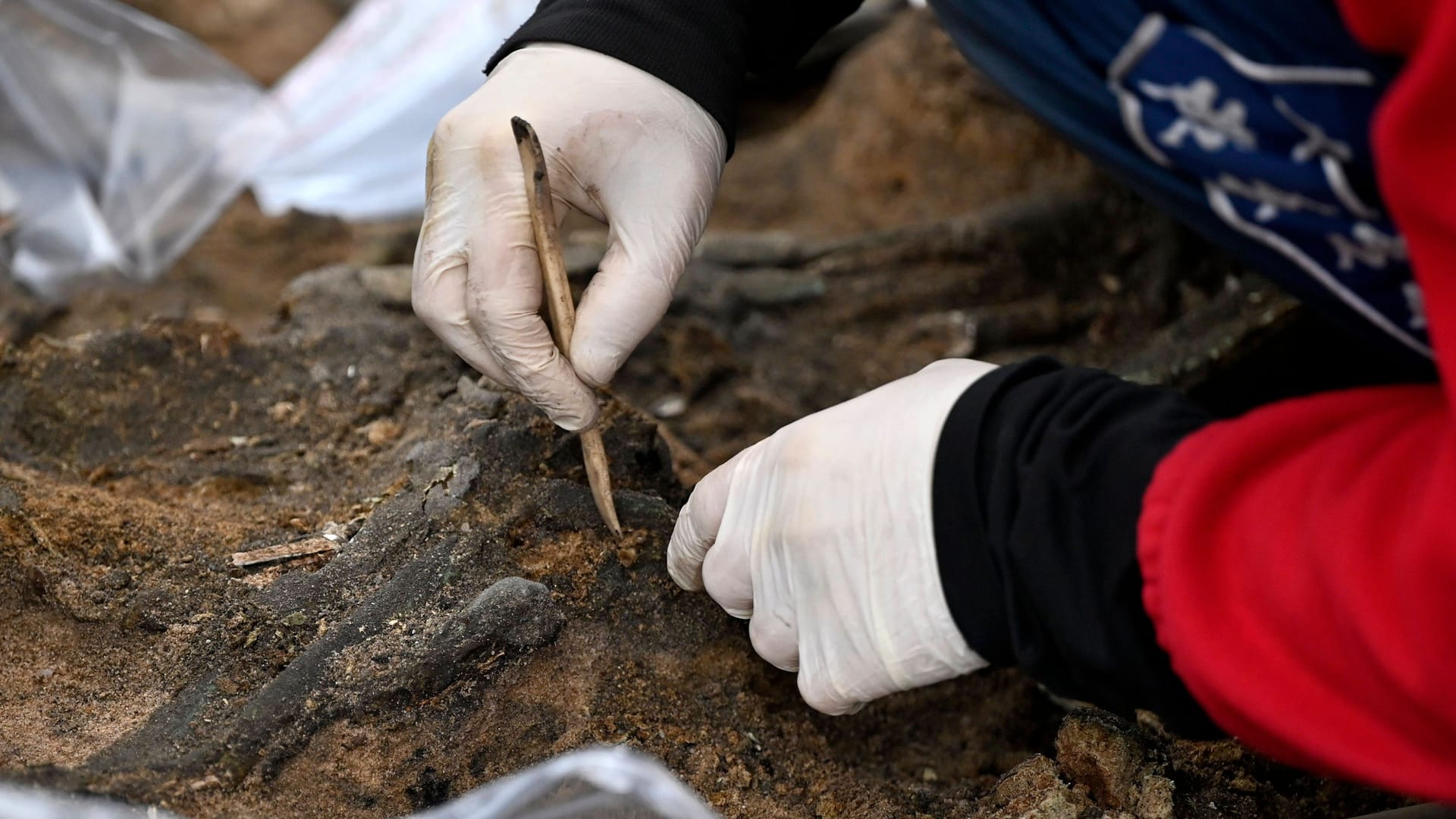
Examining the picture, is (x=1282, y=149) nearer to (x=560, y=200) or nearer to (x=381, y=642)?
(x=560, y=200)

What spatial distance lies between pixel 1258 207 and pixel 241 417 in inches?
64.4

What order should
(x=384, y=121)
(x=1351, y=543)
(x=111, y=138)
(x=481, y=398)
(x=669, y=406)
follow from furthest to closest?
(x=384, y=121), (x=111, y=138), (x=669, y=406), (x=481, y=398), (x=1351, y=543)

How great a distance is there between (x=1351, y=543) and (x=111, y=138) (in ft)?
10.4

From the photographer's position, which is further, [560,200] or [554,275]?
[560,200]

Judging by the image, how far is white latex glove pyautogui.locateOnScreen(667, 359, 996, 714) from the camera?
1244mm

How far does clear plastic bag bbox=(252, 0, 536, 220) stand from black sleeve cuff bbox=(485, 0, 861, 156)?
1409mm

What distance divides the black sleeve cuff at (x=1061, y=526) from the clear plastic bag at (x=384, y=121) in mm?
2313

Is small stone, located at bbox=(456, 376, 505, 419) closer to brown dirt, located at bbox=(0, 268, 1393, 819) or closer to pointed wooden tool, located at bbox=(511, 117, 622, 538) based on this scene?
brown dirt, located at bbox=(0, 268, 1393, 819)

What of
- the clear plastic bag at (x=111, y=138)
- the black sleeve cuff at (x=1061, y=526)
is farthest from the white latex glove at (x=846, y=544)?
the clear plastic bag at (x=111, y=138)

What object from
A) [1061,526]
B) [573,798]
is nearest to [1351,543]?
[1061,526]

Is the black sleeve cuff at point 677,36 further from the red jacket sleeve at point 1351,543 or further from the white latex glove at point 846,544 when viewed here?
the red jacket sleeve at point 1351,543

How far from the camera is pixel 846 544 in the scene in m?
1.28

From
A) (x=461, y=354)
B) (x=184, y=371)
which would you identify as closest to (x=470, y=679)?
(x=461, y=354)

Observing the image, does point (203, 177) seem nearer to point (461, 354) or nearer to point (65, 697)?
point (461, 354)
